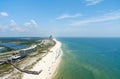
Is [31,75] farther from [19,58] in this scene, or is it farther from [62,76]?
[19,58]

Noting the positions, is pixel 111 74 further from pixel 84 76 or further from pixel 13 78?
pixel 13 78

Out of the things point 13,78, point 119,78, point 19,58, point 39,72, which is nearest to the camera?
point 13,78

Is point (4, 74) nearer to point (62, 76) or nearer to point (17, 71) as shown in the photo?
point (17, 71)

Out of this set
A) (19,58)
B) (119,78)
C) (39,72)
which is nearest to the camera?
(119,78)

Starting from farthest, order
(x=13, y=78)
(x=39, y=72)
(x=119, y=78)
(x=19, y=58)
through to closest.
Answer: (x=19, y=58) < (x=39, y=72) < (x=119, y=78) < (x=13, y=78)

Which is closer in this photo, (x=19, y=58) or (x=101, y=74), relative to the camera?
(x=101, y=74)

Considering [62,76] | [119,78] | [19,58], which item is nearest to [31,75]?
[62,76]

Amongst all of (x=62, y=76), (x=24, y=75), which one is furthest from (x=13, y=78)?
(x=62, y=76)

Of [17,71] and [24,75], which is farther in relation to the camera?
[17,71]
